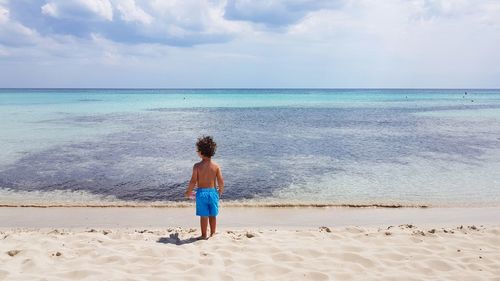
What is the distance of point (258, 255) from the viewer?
6004 millimetres

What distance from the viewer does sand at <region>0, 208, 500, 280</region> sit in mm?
5309

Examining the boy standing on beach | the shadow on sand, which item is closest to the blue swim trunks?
the boy standing on beach

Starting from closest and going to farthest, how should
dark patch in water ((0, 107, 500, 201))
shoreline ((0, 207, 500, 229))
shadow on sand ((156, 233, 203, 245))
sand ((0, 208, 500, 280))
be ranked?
sand ((0, 208, 500, 280)), shadow on sand ((156, 233, 203, 245)), shoreline ((0, 207, 500, 229)), dark patch in water ((0, 107, 500, 201))

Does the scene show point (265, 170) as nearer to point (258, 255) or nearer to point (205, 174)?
point (205, 174)

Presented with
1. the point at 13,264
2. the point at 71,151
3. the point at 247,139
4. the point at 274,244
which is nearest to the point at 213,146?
the point at 274,244

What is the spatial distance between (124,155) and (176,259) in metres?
12.3

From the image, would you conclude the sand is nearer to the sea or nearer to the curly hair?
the curly hair

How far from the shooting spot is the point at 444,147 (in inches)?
771

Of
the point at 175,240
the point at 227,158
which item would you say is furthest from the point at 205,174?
the point at 227,158

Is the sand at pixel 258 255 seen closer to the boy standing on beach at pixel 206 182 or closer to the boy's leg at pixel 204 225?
the boy's leg at pixel 204 225

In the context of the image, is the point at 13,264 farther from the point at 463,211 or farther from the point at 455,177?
the point at 455,177

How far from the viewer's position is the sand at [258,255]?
5309mm

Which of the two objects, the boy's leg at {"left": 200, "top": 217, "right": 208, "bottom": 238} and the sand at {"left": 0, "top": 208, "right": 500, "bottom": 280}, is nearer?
the sand at {"left": 0, "top": 208, "right": 500, "bottom": 280}

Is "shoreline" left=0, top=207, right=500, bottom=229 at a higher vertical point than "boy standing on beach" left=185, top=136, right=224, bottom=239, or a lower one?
lower
